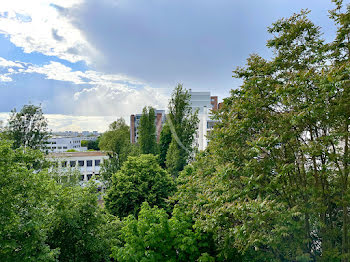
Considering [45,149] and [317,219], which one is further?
[45,149]

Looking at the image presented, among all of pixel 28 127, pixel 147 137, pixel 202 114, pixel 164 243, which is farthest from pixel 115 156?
pixel 164 243

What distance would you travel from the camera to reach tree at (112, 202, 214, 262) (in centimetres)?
643

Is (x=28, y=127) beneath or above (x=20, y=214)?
above

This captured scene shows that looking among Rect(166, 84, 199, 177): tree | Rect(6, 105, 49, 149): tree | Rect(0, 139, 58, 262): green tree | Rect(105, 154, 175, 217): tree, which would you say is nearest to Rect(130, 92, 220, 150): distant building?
Rect(166, 84, 199, 177): tree

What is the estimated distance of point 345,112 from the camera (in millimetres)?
4344

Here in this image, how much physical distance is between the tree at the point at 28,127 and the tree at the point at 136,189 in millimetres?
6433

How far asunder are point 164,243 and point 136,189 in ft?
19.1

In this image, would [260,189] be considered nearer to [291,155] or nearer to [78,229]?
[291,155]

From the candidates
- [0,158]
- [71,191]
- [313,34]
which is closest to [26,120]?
[71,191]

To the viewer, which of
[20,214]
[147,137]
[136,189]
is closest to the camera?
[20,214]

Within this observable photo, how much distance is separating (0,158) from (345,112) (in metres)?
6.81

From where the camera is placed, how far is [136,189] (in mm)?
12383

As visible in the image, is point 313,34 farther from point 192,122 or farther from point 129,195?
point 192,122

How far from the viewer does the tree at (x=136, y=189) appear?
12.2 m
